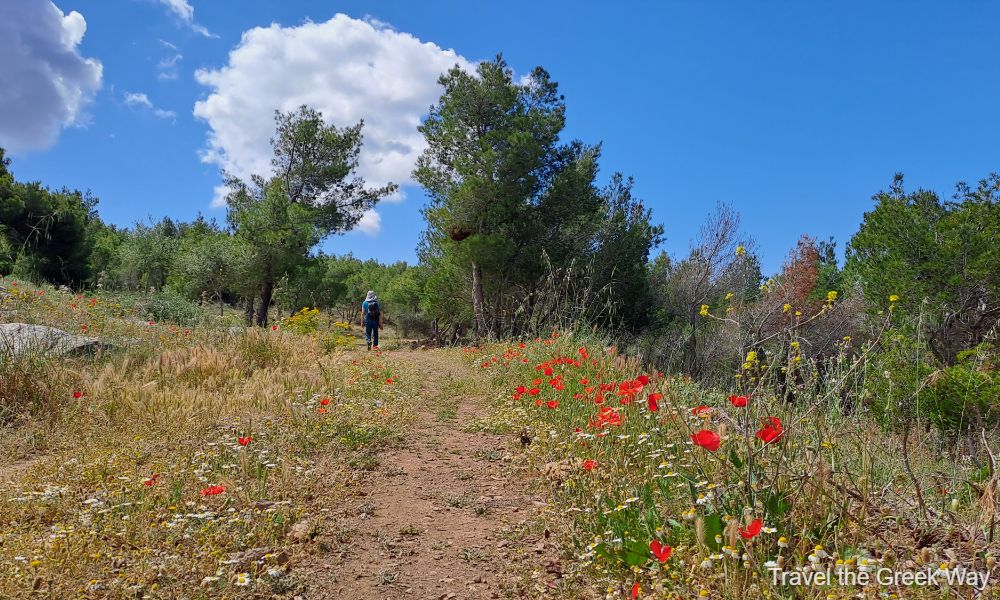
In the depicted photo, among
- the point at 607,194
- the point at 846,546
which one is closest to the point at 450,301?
the point at 607,194

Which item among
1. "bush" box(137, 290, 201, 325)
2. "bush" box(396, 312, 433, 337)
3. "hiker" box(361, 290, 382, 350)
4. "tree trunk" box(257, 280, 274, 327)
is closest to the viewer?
"bush" box(137, 290, 201, 325)

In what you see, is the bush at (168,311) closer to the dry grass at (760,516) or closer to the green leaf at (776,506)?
the dry grass at (760,516)

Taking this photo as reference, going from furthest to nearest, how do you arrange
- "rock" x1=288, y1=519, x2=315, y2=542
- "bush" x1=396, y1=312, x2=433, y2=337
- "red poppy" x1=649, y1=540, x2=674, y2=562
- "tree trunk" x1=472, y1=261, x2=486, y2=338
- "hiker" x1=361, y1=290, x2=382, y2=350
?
"bush" x1=396, y1=312, x2=433, y2=337 < "tree trunk" x1=472, y1=261, x2=486, y2=338 < "hiker" x1=361, y1=290, x2=382, y2=350 < "rock" x1=288, y1=519, x2=315, y2=542 < "red poppy" x1=649, y1=540, x2=674, y2=562

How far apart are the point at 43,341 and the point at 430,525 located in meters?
5.39

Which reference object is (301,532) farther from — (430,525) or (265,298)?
(265,298)

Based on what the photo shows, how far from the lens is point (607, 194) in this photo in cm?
2117

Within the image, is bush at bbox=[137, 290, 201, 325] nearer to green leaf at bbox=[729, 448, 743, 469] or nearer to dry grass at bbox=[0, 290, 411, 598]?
dry grass at bbox=[0, 290, 411, 598]

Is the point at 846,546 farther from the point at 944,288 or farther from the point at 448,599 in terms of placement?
the point at 944,288

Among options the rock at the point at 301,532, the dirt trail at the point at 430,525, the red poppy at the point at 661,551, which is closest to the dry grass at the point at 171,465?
the rock at the point at 301,532

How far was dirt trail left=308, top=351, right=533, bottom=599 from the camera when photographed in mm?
2516

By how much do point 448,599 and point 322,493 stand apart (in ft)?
4.83

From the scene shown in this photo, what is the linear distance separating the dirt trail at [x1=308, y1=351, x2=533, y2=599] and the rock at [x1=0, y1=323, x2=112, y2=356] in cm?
411

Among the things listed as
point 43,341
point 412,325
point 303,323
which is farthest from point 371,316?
point 412,325

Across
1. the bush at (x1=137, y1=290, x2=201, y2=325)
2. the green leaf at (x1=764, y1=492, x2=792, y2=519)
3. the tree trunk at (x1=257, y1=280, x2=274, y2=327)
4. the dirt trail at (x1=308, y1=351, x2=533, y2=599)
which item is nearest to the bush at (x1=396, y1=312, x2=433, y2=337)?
the tree trunk at (x1=257, y1=280, x2=274, y2=327)
